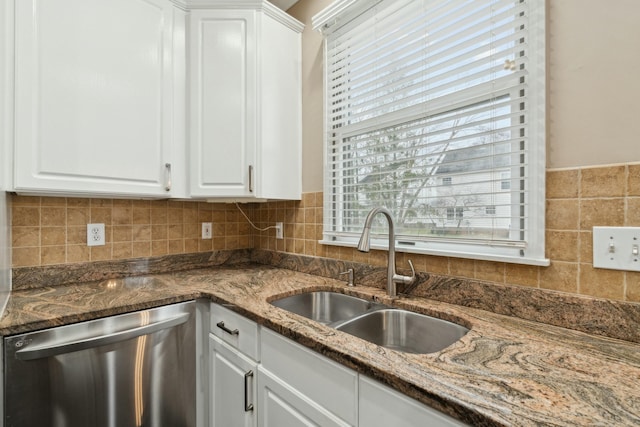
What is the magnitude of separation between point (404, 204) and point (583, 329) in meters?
0.74

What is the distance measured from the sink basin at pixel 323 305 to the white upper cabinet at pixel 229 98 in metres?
0.61

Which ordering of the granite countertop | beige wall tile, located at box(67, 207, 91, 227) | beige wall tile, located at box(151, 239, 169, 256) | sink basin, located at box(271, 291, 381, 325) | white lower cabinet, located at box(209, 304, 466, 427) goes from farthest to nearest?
beige wall tile, located at box(151, 239, 169, 256) < beige wall tile, located at box(67, 207, 91, 227) < sink basin, located at box(271, 291, 381, 325) < white lower cabinet, located at box(209, 304, 466, 427) < the granite countertop

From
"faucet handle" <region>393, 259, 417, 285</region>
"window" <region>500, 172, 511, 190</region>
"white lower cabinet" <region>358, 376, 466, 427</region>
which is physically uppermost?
"window" <region>500, 172, 511, 190</region>

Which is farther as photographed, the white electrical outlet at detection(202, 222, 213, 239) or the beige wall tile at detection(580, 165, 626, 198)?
the white electrical outlet at detection(202, 222, 213, 239)

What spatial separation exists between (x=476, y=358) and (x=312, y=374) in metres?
0.45

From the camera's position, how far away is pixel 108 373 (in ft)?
3.92

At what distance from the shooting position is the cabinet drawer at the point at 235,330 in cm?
119

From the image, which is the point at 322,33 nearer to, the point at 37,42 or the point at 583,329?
the point at 37,42

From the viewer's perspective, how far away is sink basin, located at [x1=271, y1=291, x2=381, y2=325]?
1.46 meters

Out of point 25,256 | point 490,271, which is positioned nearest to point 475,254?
point 490,271

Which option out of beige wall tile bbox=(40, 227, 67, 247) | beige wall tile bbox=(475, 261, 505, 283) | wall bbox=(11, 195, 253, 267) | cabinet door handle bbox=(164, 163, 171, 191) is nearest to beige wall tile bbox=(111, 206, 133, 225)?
wall bbox=(11, 195, 253, 267)

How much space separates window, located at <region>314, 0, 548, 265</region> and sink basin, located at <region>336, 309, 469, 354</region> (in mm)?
277

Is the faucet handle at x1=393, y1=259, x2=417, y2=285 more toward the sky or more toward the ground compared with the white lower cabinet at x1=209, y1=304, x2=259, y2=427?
more toward the sky

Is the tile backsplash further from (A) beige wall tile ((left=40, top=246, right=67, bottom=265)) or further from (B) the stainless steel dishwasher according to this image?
(B) the stainless steel dishwasher
